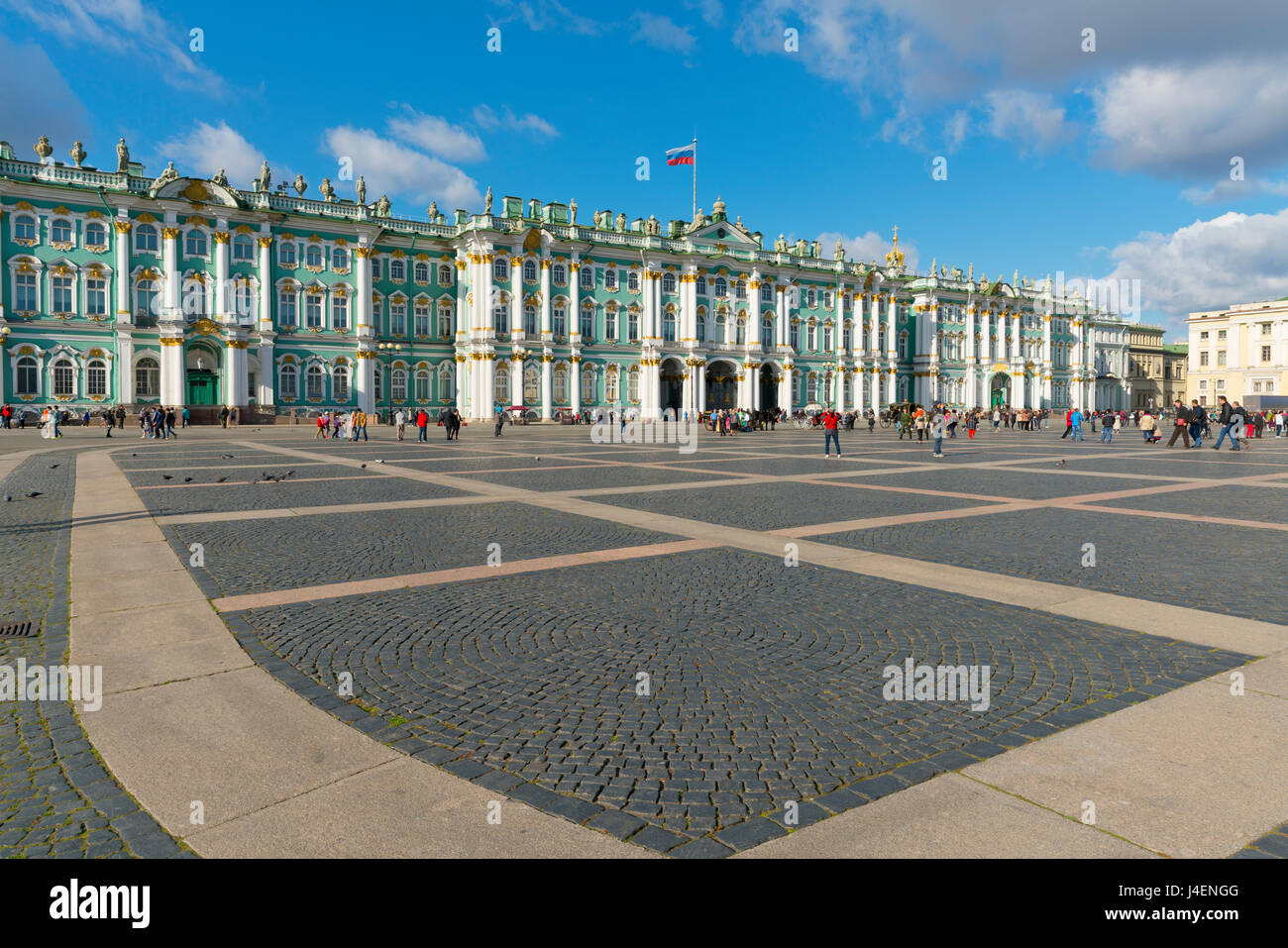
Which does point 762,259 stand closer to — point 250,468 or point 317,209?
point 317,209

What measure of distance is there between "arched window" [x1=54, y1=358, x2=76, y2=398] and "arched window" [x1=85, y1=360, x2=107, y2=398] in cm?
68

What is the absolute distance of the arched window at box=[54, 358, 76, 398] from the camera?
49469 millimetres

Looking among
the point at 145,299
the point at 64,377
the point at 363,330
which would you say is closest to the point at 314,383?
the point at 363,330

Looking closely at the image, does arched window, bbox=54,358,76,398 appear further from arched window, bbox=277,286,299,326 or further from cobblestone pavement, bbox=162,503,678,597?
cobblestone pavement, bbox=162,503,678,597

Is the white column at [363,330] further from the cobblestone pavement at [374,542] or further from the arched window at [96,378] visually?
the cobblestone pavement at [374,542]

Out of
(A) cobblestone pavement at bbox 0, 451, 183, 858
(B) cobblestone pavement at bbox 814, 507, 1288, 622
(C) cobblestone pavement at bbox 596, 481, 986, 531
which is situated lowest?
(A) cobblestone pavement at bbox 0, 451, 183, 858

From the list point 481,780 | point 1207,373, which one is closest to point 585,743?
point 481,780

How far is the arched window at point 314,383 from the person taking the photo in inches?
2229

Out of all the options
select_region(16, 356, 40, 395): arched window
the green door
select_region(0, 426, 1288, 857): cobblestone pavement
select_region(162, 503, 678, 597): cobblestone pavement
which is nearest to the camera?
select_region(0, 426, 1288, 857): cobblestone pavement

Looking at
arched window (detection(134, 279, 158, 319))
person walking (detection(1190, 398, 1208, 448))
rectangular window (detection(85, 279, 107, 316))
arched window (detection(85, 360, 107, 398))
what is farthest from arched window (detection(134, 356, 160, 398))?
person walking (detection(1190, 398, 1208, 448))

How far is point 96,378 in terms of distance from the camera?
50438 mm

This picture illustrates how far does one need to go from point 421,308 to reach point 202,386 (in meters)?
15.7

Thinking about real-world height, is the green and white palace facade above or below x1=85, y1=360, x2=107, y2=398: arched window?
above

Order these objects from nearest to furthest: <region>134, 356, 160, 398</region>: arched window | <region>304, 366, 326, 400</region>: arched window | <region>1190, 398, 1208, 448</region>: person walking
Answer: <region>1190, 398, 1208, 448</region>: person walking → <region>134, 356, 160, 398</region>: arched window → <region>304, 366, 326, 400</region>: arched window
